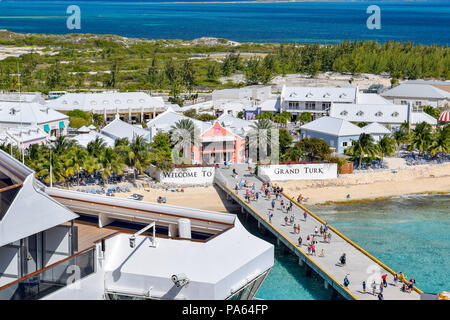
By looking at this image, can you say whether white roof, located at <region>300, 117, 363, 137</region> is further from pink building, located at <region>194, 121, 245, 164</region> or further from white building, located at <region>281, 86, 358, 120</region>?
white building, located at <region>281, 86, 358, 120</region>

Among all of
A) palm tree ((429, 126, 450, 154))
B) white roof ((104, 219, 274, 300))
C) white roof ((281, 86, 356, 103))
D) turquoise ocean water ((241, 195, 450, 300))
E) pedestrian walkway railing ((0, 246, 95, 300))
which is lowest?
turquoise ocean water ((241, 195, 450, 300))

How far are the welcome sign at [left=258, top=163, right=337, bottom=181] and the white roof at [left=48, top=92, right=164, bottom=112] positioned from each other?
28.6m

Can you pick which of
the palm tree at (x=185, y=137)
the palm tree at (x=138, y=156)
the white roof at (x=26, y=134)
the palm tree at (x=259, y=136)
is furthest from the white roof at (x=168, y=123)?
the white roof at (x=26, y=134)

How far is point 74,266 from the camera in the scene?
1391cm

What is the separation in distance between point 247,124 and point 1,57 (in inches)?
4063

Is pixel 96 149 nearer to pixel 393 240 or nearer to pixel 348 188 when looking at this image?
pixel 348 188

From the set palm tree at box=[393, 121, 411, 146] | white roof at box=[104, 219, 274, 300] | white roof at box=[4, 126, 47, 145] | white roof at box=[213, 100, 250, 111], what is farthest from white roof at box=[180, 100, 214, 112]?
white roof at box=[104, 219, 274, 300]

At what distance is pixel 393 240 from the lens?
3828 centimetres

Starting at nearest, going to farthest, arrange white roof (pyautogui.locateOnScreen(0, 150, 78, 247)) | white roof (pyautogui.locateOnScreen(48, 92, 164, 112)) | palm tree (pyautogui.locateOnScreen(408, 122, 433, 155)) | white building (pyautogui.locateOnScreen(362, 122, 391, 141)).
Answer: white roof (pyautogui.locateOnScreen(0, 150, 78, 247)) < palm tree (pyautogui.locateOnScreen(408, 122, 433, 155)) < white building (pyautogui.locateOnScreen(362, 122, 391, 141)) < white roof (pyautogui.locateOnScreen(48, 92, 164, 112))

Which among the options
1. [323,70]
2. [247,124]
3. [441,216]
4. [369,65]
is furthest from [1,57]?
[441,216]

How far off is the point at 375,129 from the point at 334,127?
16.5 feet

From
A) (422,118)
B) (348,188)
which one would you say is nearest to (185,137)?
(348,188)

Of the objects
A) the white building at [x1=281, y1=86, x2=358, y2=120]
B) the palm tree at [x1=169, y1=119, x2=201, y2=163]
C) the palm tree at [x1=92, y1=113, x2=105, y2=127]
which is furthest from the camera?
the white building at [x1=281, y1=86, x2=358, y2=120]

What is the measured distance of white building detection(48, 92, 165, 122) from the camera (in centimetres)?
7131
